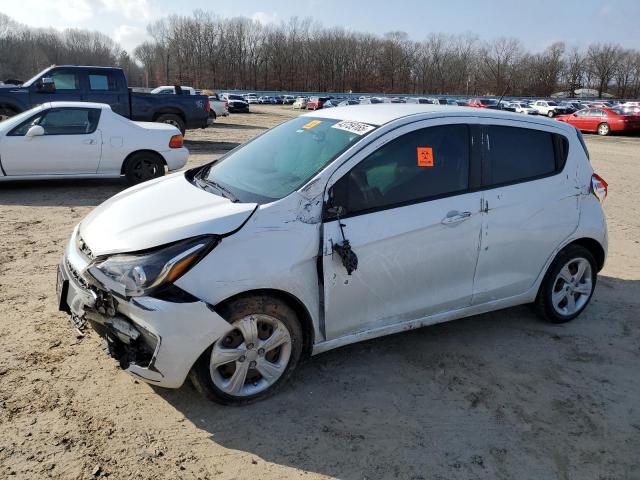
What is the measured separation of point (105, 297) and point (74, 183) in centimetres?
793

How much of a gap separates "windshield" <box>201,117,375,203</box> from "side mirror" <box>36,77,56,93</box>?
11.6 m

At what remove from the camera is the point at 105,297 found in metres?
3.05

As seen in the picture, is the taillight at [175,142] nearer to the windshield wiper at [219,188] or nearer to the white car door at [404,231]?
the windshield wiper at [219,188]

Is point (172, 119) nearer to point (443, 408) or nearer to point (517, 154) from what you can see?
point (517, 154)

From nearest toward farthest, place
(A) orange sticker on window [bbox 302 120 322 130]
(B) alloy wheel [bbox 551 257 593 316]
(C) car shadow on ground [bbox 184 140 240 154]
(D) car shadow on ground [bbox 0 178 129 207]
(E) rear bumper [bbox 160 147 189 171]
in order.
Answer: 1. (A) orange sticker on window [bbox 302 120 322 130]
2. (B) alloy wheel [bbox 551 257 593 316]
3. (D) car shadow on ground [bbox 0 178 129 207]
4. (E) rear bumper [bbox 160 147 189 171]
5. (C) car shadow on ground [bbox 184 140 240 154]

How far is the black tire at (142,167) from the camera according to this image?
30.9 ft

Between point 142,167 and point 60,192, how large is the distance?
4.61 feet

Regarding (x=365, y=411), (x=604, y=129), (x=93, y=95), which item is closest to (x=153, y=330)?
(x=365, y=411)

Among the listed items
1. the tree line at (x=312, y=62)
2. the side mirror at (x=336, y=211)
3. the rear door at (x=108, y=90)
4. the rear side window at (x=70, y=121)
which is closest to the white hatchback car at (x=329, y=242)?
the side mirror at (x=336, y=211)

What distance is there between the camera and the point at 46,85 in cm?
1377

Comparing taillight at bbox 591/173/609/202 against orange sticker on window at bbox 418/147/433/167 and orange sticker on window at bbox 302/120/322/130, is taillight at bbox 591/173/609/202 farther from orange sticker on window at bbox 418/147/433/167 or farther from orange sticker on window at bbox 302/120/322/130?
orange sticker on window at bbox 302/120/322/130

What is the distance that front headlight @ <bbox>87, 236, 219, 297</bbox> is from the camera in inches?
115

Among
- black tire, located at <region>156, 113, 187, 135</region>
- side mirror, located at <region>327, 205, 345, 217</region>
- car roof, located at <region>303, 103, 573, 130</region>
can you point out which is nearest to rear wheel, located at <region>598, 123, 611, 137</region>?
black tire, located at <region>156, 113, 187, 135</region>

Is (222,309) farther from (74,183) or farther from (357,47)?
(357,47)
